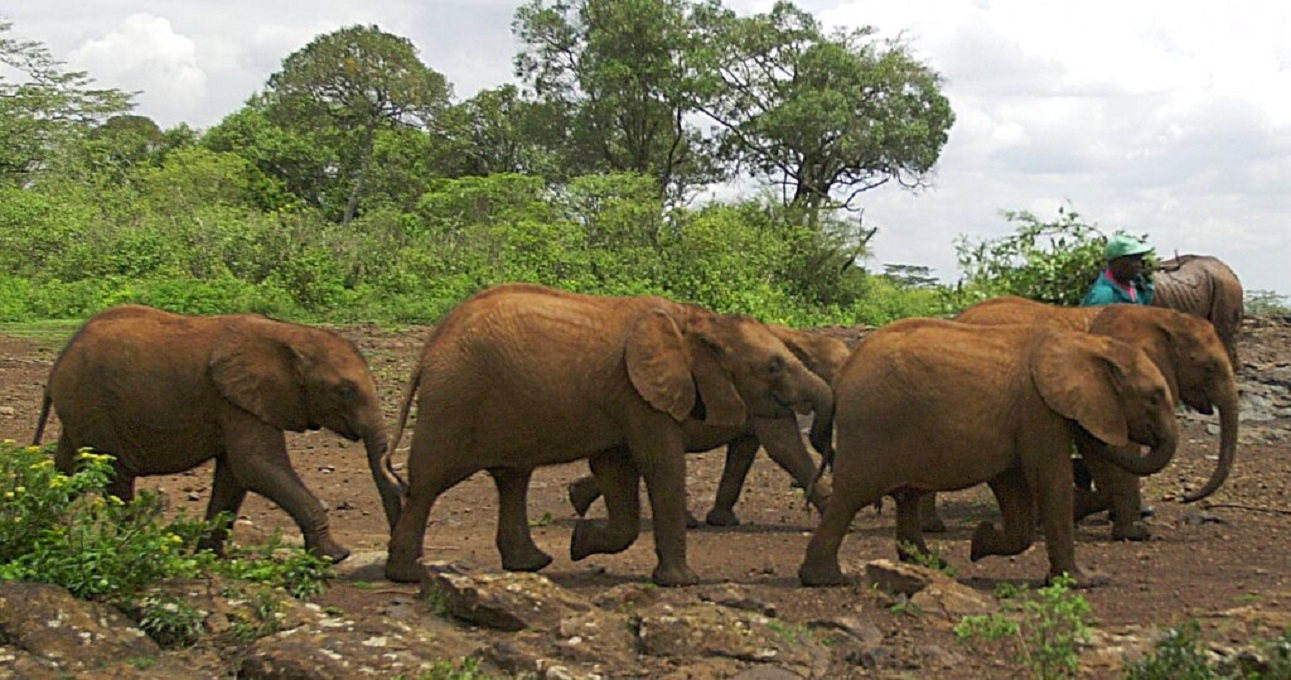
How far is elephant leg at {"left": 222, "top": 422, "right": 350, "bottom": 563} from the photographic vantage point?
379 inches

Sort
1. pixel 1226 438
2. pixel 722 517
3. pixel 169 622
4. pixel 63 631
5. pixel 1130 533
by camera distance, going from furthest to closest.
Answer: pixel 722 517, pixel 1130 533, pixel 1226 438, pixel 169 622, pixel 63 631

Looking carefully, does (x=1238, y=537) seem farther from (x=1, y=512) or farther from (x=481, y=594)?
(x=1, y=512)

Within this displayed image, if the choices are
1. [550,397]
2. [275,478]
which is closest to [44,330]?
[275,478]

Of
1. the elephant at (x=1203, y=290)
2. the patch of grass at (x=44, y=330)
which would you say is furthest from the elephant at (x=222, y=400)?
the patch of grass at (x=44, y=330)

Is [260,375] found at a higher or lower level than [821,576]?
higher

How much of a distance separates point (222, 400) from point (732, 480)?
4.50 metres

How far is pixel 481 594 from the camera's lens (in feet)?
25.6

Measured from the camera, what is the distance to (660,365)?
9.48 m

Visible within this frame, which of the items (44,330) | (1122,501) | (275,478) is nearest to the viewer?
(275,478)

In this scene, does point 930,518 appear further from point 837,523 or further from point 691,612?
point 691,612

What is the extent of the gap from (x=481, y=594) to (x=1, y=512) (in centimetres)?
246

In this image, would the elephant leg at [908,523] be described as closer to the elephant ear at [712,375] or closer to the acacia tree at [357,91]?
the elephant ear at [712,375]

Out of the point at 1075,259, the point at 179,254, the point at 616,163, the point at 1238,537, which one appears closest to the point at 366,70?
the point at 616,163

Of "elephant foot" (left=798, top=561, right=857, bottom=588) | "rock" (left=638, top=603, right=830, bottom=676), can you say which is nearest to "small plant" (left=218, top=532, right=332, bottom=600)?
"rock" (left=638, top=603, right=830, bottom=676)
